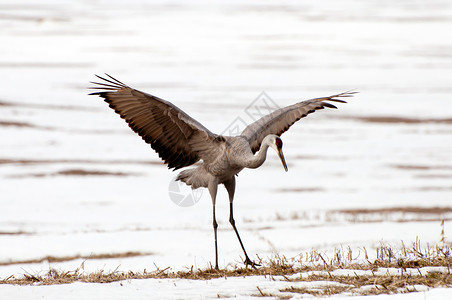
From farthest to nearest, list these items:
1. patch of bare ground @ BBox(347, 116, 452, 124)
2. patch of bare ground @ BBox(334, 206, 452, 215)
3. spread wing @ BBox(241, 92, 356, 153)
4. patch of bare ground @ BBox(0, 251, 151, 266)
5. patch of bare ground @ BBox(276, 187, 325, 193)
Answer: patch of bare ground @ BBox(347, 116, 452, 124) → patch of bare ground @ BBox(276, 187, 325, 193) → patch of bare ground @ BBox(334, 206, 452, 215) → patch of bare ground @ BBox(0, 251, 151, 266) → spread wing @ BBox(241, 92, 356, 153)

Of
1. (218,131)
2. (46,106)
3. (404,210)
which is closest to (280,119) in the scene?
(404,210)

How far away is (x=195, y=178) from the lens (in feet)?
21.1

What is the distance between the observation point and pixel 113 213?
9938 millimetres

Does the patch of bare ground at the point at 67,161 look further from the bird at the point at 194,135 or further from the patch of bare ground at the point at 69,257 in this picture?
the bird at the point at 194,135

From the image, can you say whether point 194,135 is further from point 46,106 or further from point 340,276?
point 46,106

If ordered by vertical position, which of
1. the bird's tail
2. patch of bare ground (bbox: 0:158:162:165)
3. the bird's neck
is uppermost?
the bird's neck

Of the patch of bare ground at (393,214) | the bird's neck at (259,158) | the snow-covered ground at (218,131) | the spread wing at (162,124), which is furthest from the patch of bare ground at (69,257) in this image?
the patch of bare ground at (393,214)

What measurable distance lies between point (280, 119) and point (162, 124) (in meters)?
1.04

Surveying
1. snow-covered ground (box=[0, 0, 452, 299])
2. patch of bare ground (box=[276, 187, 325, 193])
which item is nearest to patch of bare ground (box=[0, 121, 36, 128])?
snow-covered ground (box=[0, 0, 452, 299])

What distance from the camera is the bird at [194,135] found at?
19.4 ft

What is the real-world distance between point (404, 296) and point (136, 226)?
5254 millimetres

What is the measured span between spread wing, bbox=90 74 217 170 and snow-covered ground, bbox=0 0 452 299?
0.99 m

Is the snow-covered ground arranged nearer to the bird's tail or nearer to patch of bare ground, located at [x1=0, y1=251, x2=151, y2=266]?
patch of bare ground, located at [x1=0, y1=251, x2=151, y2=266]

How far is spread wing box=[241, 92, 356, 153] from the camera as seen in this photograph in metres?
6.31
